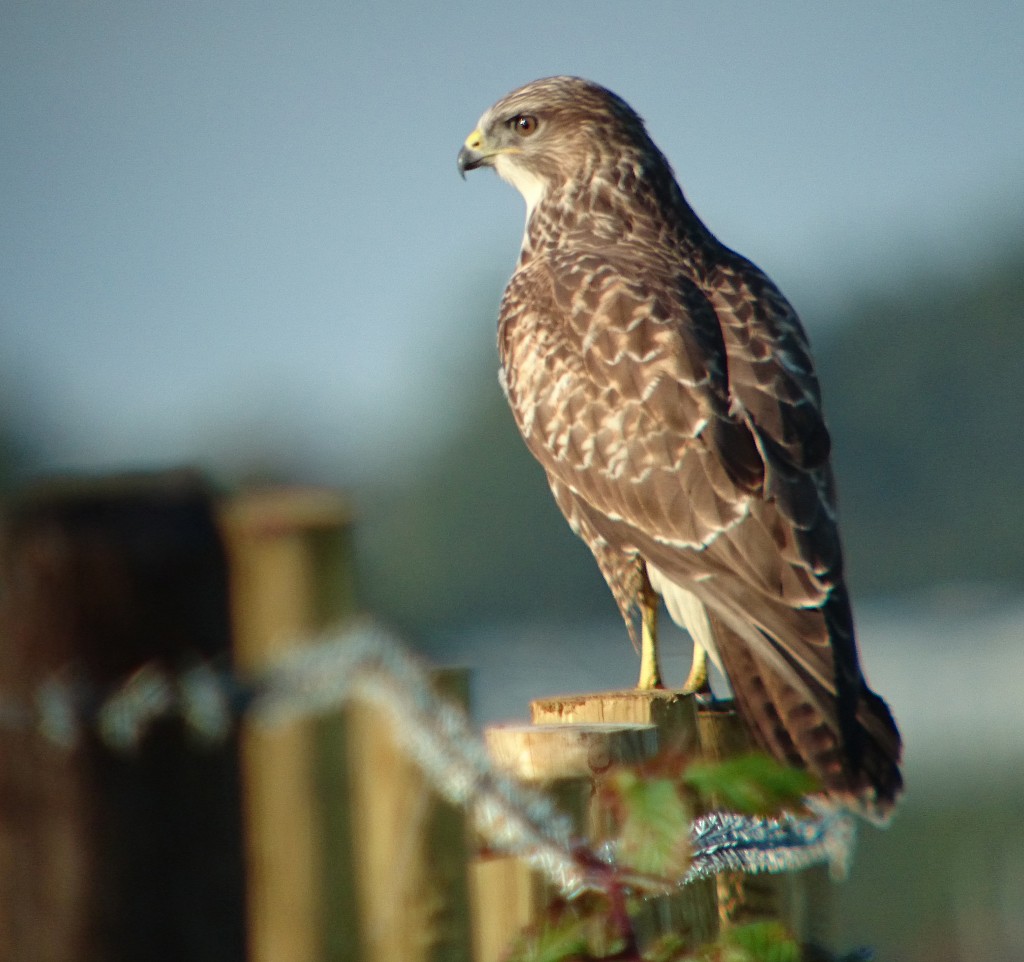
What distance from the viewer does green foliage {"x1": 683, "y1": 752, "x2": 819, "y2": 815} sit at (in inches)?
80.5

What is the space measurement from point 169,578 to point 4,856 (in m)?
0.33

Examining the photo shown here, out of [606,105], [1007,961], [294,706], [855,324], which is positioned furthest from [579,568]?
[294,706]

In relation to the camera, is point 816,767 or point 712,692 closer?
point 816,767

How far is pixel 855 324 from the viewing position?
212ft

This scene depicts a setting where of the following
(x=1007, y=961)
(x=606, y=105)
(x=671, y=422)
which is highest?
(x=606, y=105)

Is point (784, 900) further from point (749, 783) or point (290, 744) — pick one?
point (290, 744)

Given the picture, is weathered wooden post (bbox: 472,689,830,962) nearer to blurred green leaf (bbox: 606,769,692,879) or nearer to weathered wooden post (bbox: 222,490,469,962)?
blurred green leaf (bbox: 606,769,692,879)

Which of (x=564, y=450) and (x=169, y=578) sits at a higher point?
(x=564, y=450)

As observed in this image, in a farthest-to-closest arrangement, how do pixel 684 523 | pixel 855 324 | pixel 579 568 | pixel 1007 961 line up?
pixel 855 324 → pixel 579 568 → pixel 1007 961 → pixel 684 523

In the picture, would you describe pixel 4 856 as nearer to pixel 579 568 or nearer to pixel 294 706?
pixel 294 706

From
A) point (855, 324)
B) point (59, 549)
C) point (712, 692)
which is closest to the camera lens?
point (59, 549)

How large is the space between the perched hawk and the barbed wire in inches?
50.4

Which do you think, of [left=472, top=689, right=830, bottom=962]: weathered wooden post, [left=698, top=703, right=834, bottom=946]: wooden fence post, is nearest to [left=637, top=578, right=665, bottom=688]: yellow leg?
[left=472, top=689, right=830, bottom=962]: weathered wooden post

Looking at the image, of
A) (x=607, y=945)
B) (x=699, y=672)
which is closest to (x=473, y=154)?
(x=699, y=672)
